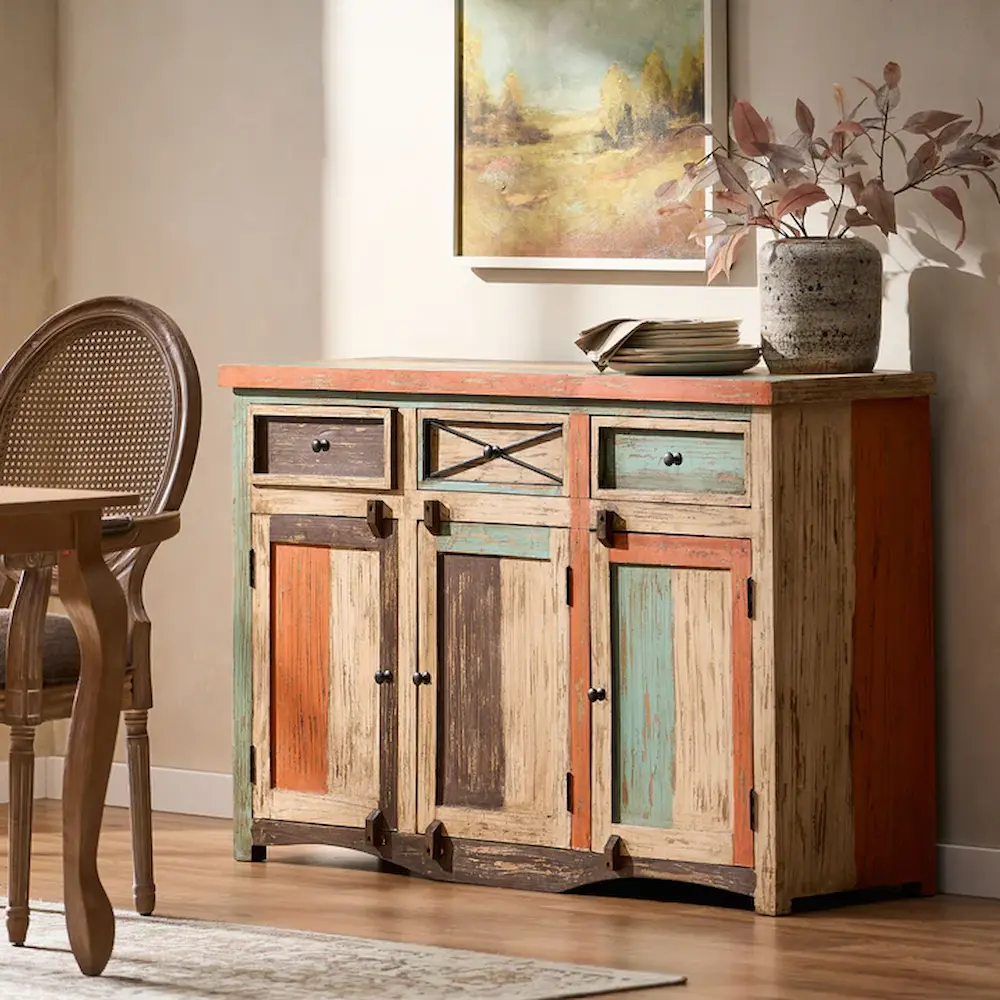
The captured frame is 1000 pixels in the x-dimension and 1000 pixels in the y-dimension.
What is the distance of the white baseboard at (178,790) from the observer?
192 inches

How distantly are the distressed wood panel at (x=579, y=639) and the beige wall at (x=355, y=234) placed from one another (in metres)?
0.57

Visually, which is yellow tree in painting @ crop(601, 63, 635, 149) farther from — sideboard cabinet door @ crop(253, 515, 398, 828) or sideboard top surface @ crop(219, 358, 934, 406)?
sideboard cabinet door @ crop(253, 515, 398, 828)

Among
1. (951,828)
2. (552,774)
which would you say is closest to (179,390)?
(552,774)

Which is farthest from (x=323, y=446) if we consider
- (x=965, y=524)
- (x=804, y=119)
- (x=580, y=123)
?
(x=965, y=524)

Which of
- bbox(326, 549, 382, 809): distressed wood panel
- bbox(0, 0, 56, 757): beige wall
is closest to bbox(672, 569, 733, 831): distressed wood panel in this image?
bbox(326, 549, 382, 809): distressed wood panel

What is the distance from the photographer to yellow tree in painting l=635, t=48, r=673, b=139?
14.1 ft

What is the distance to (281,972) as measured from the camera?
3.43 meters

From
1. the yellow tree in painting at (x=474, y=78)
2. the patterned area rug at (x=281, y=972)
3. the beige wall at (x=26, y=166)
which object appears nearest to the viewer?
the patterned area rug at (x=281, y=972)

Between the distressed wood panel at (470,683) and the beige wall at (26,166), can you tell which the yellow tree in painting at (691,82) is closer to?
the distressed wood panel at (470,683)

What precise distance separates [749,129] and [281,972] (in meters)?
1.69

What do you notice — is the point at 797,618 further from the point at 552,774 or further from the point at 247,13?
the point at 247,13

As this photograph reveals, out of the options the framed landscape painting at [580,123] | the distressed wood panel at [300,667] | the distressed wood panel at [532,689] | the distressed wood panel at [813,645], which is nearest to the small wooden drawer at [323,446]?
the distressed wood panel at [300,667]

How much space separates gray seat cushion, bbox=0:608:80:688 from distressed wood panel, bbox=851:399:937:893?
1353 mm

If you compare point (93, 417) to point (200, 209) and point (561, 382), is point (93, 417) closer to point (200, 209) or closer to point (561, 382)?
point (561, 382)
